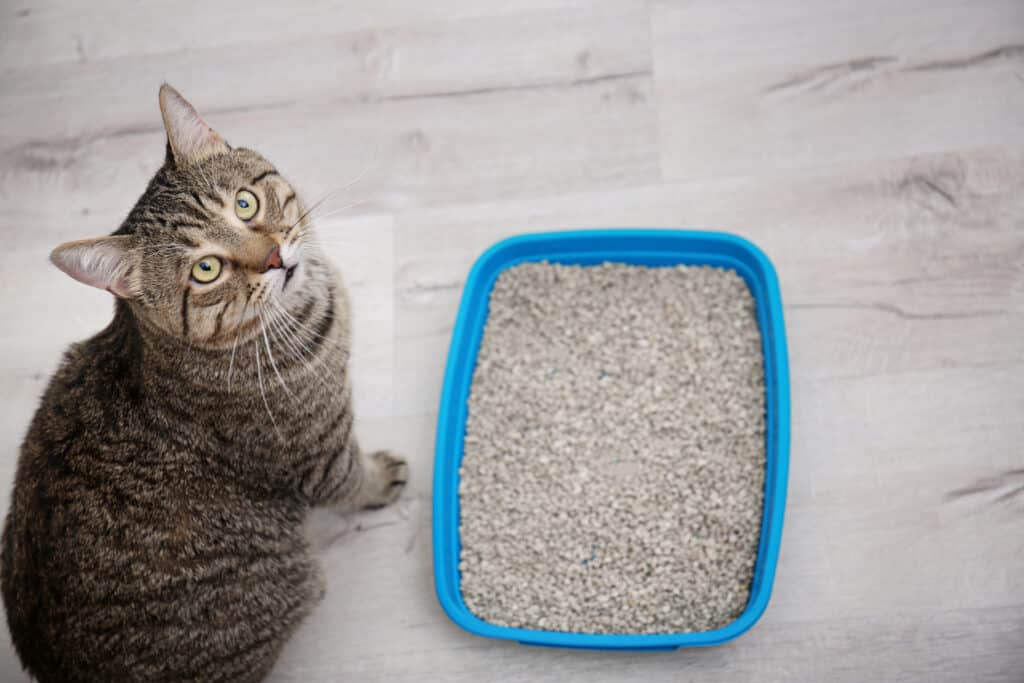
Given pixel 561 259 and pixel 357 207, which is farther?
pixel 357 207

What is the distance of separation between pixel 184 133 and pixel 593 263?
870 mm

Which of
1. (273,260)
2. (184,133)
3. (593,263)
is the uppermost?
(184,133)

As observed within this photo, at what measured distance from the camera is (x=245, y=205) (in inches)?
47.4

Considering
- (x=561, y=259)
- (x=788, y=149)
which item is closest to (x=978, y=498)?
(x=788, y=149)

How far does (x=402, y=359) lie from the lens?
174cm

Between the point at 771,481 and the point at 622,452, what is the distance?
289mm

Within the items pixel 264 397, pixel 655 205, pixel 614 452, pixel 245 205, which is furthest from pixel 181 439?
pixel 655 205

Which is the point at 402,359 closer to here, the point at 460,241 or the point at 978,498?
the point at 460,241

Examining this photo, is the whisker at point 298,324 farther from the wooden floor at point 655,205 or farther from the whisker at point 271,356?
the wooden floor at point 655,205

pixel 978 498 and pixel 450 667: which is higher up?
pixel 978 498

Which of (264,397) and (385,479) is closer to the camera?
(264,397)

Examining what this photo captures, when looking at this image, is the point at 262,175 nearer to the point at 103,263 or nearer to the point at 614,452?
the point at 103,263

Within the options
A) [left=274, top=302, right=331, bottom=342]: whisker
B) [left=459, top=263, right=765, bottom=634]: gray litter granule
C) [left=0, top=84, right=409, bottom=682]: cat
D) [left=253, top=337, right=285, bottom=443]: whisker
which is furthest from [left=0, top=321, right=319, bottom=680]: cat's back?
[left=459, top=263, right=765, bottom=634]: gray litter granule

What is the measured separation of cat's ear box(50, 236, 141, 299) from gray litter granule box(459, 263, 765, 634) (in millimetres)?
736
